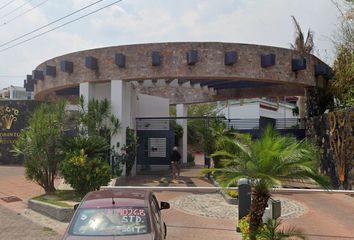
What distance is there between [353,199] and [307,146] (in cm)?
768

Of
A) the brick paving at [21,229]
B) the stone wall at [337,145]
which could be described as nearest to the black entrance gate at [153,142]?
the stone wall at [337,145]

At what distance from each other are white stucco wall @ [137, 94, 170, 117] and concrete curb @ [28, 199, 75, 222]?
11.6 m

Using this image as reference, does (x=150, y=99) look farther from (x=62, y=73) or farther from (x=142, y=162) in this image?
(x=62, y=73)

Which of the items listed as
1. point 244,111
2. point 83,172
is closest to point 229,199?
point 83,172

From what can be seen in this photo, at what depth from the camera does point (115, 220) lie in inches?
272

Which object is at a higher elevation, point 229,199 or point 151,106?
point 151,106

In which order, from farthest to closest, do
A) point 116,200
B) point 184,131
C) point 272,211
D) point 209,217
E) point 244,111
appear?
point 244,111, point 184,131, point 209,217, point 272,211, point 116,200

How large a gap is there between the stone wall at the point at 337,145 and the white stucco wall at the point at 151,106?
9813 millimetres

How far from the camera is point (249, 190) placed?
9.09m

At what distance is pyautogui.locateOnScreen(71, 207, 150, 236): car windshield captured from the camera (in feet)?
22.0

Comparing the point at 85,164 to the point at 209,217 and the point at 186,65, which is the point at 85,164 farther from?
the point at 186,65

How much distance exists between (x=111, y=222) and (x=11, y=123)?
79.1ft

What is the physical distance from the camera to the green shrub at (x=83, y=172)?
13742 millimetres

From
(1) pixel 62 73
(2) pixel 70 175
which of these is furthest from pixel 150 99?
(2) pixel 70 175
